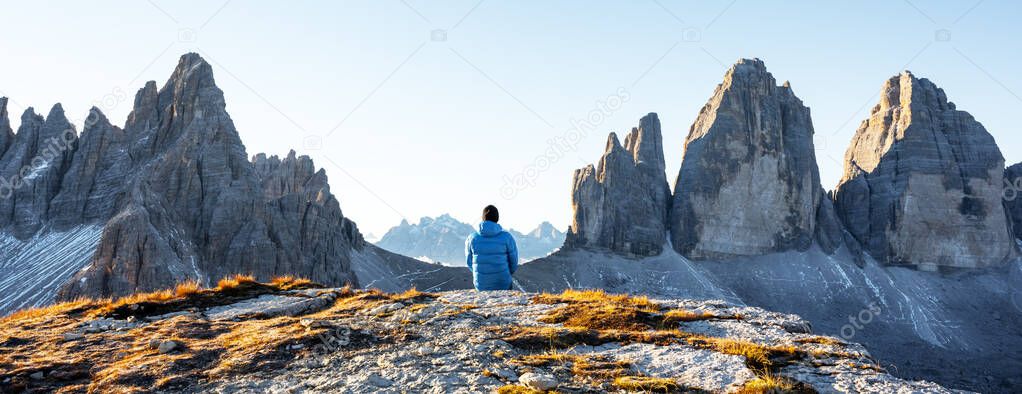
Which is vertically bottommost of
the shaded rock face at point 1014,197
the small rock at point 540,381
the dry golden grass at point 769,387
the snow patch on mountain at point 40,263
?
the dry golden grass at point 769,387

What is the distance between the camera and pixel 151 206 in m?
87.7

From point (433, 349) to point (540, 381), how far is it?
2551 mm

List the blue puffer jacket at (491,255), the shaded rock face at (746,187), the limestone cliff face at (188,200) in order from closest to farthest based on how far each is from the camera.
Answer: the blue puffer jacket at (491,255)
the limestone cliff face at (188,200)
the shaded rock face at (746,187)

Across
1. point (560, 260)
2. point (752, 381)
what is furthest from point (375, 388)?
point (560, 260)

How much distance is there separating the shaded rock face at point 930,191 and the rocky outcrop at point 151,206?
378 feet

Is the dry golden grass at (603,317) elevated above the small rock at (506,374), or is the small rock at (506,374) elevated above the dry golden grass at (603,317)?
the dry golden grass at (603,317)

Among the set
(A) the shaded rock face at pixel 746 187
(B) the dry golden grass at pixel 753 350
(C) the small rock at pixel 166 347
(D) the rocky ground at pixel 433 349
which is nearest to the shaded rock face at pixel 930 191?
(A) the shaded rock face at pixel 746 187

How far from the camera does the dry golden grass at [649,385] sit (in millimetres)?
8334

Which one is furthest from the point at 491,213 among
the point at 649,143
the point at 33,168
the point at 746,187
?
the point at 649,143

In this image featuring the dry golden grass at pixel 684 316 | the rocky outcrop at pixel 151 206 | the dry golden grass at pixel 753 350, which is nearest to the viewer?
the dry golden grass at pixel 753 350

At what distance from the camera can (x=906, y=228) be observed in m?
141

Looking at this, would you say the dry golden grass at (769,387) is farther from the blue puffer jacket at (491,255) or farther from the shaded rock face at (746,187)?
the shaded rock face at (746,187)

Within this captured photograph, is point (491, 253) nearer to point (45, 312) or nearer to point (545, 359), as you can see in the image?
point (545, 359)

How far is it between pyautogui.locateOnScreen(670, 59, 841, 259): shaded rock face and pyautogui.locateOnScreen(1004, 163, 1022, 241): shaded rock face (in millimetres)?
38235
